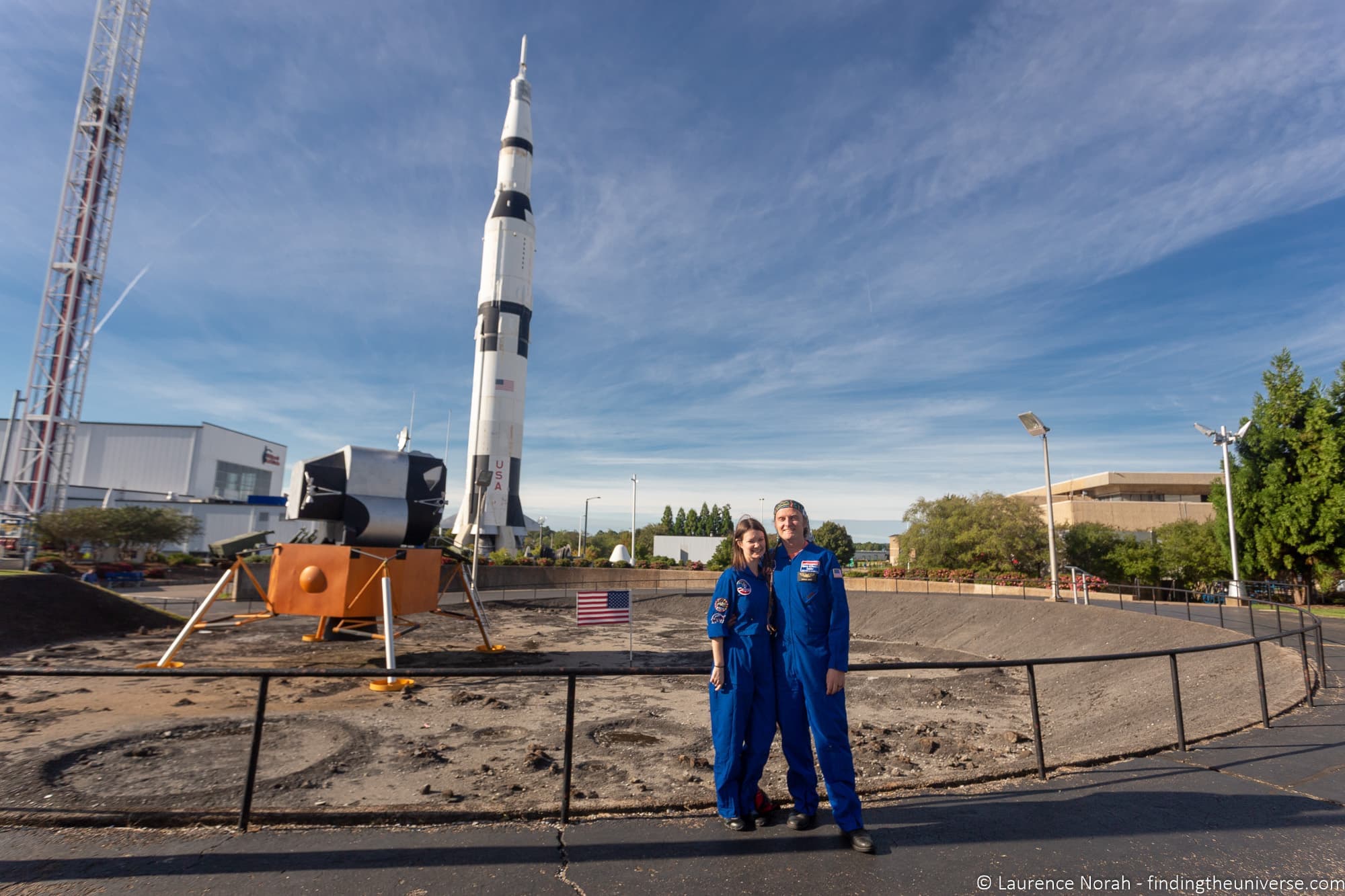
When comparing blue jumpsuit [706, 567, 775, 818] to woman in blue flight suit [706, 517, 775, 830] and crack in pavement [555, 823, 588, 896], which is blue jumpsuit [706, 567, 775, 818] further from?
crack in pavement [555, 823, 588, 896]

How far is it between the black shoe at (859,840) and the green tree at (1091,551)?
41.0m

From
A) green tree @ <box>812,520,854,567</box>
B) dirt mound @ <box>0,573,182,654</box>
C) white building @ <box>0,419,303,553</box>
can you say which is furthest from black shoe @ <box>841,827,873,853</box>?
green tree @ <box>812,520,854,567</box>

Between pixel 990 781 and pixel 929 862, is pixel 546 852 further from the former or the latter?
pixel 990 781

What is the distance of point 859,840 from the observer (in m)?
3.61

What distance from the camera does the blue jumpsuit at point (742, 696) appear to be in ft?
12.7

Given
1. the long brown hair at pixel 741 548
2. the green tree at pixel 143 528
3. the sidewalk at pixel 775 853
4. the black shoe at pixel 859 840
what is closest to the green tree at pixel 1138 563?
the sidewalk at pixel 775 853

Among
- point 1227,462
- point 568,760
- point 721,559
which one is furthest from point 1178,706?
point 721,559

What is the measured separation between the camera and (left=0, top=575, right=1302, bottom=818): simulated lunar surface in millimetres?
6012

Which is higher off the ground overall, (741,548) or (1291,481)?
(1291,481)

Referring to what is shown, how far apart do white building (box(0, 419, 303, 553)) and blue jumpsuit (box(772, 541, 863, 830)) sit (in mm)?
63777

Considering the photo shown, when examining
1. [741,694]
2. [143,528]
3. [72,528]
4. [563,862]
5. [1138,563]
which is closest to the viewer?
[563,862]

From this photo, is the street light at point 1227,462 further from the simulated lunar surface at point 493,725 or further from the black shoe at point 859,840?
the black shoe at point 859,840

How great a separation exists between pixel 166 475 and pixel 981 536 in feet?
224

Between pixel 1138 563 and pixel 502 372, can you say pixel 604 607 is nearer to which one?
pixel 502 372
